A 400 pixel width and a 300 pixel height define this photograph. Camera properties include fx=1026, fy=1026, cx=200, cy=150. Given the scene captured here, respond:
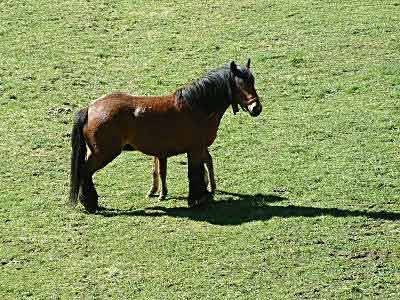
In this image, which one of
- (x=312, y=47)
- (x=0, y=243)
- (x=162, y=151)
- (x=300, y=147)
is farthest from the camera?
(x=312, y=47)

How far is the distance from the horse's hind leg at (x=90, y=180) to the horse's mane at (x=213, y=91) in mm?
1231

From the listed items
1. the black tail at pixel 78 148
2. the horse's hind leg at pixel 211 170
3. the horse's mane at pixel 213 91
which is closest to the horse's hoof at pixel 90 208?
the black tail at pixel 78 148

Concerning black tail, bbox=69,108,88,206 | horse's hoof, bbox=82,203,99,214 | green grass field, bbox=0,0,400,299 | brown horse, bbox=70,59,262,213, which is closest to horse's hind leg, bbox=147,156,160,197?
green grass field, bbox=0,0,400,299

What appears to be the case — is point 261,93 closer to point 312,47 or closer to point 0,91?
point 312,47

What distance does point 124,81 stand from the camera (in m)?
18.0

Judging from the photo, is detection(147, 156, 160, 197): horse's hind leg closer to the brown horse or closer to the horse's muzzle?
the brown horse

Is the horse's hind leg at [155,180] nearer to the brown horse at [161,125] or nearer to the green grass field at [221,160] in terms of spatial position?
the green grass field at [221,160]

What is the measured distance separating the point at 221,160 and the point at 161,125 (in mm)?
2092

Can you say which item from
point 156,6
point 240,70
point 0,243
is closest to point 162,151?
point 240,70

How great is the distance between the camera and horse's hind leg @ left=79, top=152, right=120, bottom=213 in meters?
12.8

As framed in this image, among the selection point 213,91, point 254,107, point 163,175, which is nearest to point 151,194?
point 163,175

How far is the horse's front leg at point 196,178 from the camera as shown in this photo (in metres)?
12.9

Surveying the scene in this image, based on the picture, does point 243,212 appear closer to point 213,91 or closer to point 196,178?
point 196,178

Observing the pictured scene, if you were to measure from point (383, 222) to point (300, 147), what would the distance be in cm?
286
